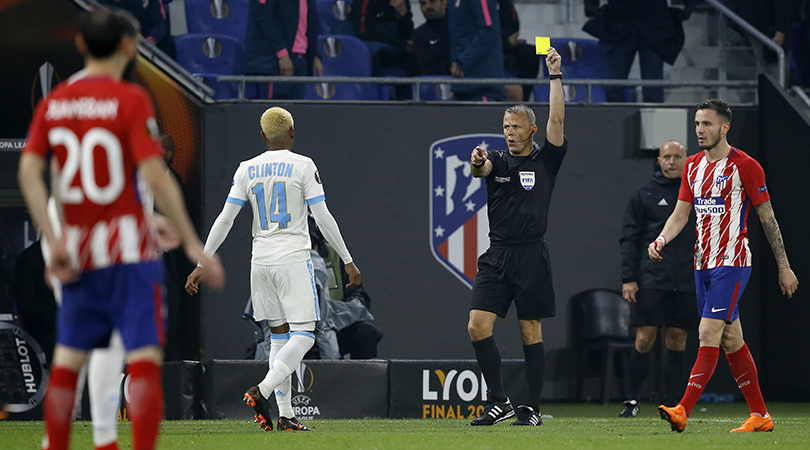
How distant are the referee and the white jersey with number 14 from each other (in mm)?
1193

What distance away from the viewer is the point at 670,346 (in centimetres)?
845

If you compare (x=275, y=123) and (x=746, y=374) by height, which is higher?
(x=275, y=123)

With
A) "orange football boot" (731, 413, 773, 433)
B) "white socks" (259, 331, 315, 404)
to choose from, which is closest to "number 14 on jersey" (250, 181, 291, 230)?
"white socks" (259, 331, 315, 404)

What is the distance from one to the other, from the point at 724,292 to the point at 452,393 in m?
2.57

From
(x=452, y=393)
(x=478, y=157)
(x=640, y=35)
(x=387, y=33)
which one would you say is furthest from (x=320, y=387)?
(x=640, y=35)

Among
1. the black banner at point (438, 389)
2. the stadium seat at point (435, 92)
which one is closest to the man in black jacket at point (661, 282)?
the black banner at point (438, 389)

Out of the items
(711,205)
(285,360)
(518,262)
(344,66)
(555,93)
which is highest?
(344,66)

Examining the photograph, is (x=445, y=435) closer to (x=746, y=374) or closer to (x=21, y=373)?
(x=746, y=374)

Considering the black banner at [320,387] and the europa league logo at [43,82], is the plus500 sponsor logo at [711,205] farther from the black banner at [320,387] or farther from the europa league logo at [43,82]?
the europa league logo at [43,82]

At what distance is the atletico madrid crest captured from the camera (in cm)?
1046

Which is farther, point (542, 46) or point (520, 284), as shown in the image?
point (520, 284)

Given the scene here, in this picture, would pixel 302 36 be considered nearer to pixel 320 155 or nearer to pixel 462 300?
pixel 320 155

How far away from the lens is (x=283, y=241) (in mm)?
6379

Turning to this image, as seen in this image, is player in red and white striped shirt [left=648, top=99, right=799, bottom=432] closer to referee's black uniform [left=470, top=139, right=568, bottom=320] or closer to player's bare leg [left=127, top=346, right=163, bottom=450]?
referee's black uniform [left=470, top=139, right=568, bottom=320]
